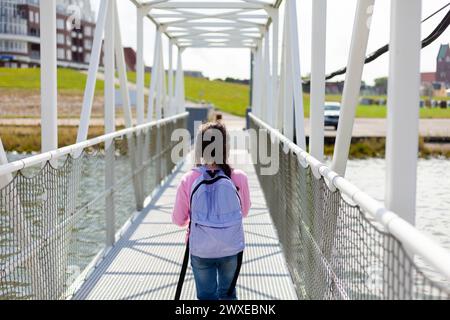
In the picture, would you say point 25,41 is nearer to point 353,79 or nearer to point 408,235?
point 353,79

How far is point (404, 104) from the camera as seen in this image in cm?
264

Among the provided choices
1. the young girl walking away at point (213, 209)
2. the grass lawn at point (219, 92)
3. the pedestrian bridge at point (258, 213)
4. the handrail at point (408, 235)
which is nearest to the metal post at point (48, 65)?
the pedestrian bridge at point (258, 213)

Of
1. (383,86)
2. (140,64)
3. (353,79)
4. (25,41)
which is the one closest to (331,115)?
(25,41)

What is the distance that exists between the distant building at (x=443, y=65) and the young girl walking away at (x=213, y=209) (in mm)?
997

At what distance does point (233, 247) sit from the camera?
3637mm

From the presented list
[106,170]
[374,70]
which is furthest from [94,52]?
[374,70]

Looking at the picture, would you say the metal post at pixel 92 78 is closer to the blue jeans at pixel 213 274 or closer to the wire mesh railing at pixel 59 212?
the wire mesh railing at pixel 59 212

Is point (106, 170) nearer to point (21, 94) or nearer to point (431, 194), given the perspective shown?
point (431, 194)

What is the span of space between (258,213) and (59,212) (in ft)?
15.8

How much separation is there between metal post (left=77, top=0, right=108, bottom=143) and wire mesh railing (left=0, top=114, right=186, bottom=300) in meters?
0.15

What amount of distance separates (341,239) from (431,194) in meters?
11.5

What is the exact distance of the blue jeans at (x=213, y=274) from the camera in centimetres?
368

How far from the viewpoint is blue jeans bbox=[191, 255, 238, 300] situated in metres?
3.68

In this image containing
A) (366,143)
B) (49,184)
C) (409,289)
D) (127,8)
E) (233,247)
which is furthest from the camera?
(366,143)
